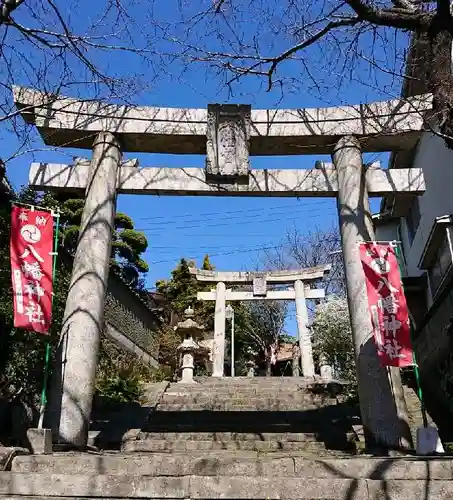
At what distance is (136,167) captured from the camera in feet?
31.2

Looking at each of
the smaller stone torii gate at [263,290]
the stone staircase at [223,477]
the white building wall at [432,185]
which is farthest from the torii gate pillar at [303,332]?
the stone staircase at [223,477]

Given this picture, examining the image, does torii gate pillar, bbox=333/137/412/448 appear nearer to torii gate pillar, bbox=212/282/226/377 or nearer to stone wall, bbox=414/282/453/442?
stone wall, bbox=414/282/453/442

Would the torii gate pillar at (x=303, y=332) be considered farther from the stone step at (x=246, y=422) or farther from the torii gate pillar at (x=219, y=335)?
the stone step at (x=246, y=422)

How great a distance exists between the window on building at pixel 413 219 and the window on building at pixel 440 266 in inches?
94.3

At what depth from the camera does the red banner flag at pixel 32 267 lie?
22.8 ft

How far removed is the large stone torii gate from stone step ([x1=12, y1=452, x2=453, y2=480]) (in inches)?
142

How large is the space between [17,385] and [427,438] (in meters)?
6.86

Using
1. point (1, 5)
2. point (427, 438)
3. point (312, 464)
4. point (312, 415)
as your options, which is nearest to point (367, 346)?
point (427, 438)

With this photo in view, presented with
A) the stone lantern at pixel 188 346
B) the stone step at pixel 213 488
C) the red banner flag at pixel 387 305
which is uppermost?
the stone lantern at pixel 188 346

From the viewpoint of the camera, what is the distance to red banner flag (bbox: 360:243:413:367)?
7297mm

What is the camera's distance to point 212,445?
824cm

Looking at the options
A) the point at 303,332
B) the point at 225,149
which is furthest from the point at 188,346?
the point at 225,149

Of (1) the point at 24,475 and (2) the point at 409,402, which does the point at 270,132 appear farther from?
(1) the point at 24,475

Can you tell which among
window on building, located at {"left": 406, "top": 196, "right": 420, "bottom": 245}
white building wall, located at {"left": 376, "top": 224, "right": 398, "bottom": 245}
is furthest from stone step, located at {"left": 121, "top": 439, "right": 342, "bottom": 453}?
white building wall, located at {"left": 376, "top": 224, "right": 398, "bottom": 245}
